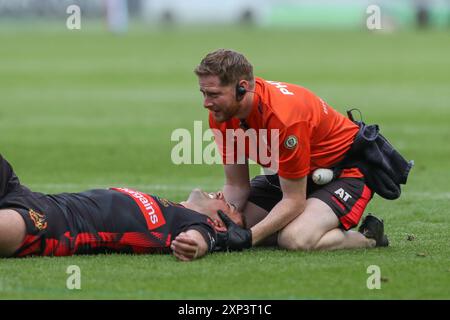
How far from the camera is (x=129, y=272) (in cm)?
764

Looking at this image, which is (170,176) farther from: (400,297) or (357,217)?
(400,297)

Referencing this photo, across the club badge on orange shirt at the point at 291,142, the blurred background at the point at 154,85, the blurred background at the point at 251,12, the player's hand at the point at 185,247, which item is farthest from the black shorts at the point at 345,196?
the blurred background at the point at 251,12

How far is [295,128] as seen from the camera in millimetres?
8359

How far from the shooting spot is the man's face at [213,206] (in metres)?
8.51

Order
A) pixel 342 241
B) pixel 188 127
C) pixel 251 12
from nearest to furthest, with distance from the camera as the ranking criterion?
pixel 342 241 < pixel 188 127 < pixel 251 12

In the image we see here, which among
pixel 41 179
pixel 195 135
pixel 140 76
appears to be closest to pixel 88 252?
pixel 41 179

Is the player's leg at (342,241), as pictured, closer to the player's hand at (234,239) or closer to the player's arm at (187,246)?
the player's hand at (234,239)

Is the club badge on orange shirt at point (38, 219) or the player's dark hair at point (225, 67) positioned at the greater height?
the player's dark hair at point (225, 67)

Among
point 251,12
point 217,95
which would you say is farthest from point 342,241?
point 251,12

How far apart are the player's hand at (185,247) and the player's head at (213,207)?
47 cm

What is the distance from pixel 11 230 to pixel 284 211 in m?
2.02

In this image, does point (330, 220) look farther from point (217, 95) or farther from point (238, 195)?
point (217, 95)

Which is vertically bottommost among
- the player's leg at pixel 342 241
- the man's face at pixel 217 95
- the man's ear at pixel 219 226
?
the player's leg at pixel 342 241
